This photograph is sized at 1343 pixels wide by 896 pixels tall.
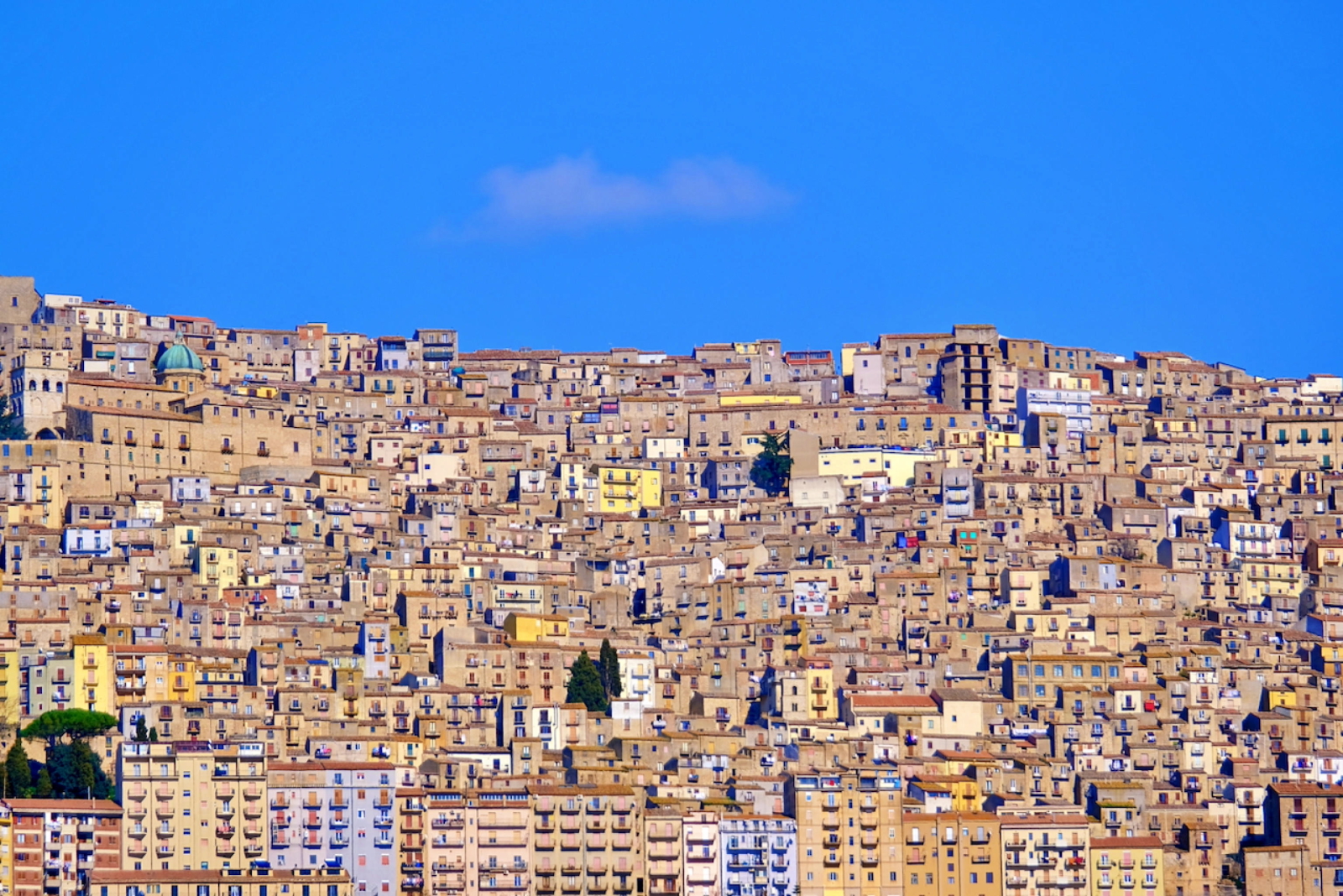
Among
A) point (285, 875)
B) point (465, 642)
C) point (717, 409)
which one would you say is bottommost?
point (285, 875)

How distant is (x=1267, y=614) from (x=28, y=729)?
31842 mm

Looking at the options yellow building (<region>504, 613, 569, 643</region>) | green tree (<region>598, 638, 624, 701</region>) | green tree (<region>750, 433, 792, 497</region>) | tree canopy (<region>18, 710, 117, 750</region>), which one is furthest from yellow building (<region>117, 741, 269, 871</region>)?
green tree (<region>750, 433, 792, 497</region>)

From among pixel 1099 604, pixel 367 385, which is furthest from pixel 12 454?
pixel 1099 604

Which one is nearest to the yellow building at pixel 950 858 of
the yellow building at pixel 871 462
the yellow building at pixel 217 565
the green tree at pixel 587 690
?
the green tree at pixel 587 690

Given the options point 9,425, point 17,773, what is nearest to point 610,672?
point 17,773

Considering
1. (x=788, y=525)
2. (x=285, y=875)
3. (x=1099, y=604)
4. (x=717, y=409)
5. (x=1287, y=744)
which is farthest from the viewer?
(x=717, y=409)

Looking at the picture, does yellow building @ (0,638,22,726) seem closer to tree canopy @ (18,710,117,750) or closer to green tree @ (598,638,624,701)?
tree canopy @ (18,710,117,750)

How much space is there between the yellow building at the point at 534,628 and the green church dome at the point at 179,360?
19564mm

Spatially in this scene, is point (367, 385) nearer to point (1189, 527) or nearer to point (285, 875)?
point (1189, 527)

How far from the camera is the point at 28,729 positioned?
7362cm

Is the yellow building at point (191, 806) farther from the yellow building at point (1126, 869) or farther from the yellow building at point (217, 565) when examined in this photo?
the yellow building at point (1126, 869)

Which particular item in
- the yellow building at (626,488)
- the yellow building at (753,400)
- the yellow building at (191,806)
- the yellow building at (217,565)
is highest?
the yellow building at (753,400)

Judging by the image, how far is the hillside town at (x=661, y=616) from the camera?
235 ft

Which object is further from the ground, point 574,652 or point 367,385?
point 367,385
